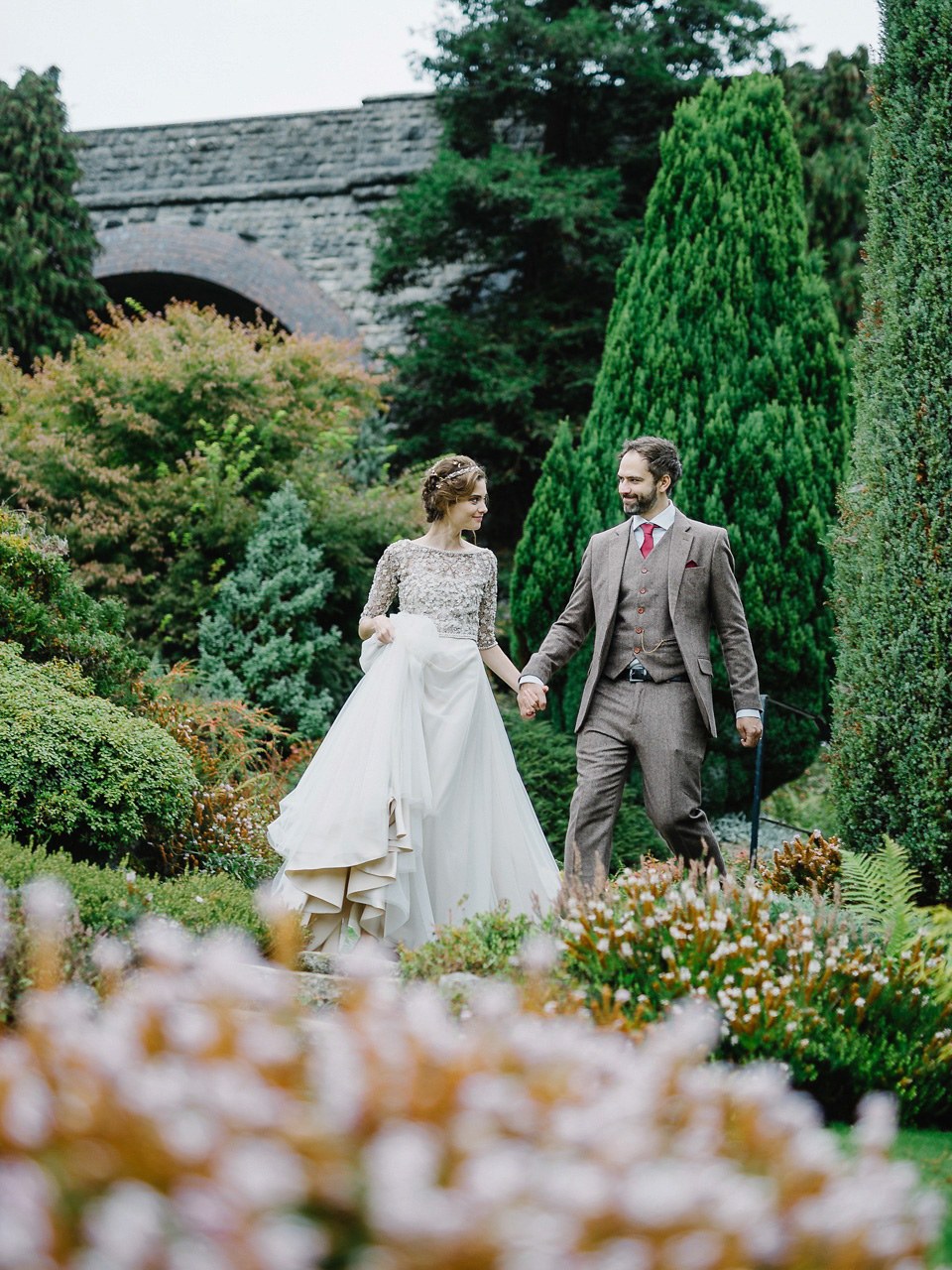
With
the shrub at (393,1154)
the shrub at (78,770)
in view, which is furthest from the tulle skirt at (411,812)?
the shrub at (393,1154)

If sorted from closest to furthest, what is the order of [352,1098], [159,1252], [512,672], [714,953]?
[159,1252] < [352,1098] < [714,953] < [512,672]

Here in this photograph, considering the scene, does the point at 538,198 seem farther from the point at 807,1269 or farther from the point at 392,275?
the point at 807,1269

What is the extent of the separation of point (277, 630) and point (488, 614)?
12.7 feet

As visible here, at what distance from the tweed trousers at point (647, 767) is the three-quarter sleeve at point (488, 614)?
0.89 meters

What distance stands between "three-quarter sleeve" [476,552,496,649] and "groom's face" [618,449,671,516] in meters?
0.88

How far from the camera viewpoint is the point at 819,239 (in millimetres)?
12273

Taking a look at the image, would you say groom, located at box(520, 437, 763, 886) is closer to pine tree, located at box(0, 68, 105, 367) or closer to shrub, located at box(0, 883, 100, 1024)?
shrub, located at box(0, 883, 100, 1024)

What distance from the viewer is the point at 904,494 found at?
4.75m

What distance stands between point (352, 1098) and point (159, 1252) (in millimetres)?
239

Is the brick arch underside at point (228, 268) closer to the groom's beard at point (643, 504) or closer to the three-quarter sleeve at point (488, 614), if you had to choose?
the three-quarter sleeve at point (488, 614)

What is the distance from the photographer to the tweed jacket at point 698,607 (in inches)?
177

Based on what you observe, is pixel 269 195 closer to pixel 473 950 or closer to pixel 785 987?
pixel 473 950

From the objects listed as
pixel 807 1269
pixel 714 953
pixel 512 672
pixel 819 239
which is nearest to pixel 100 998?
pixel 714 953

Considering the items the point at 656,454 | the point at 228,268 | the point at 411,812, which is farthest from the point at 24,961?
the point at 228,268
